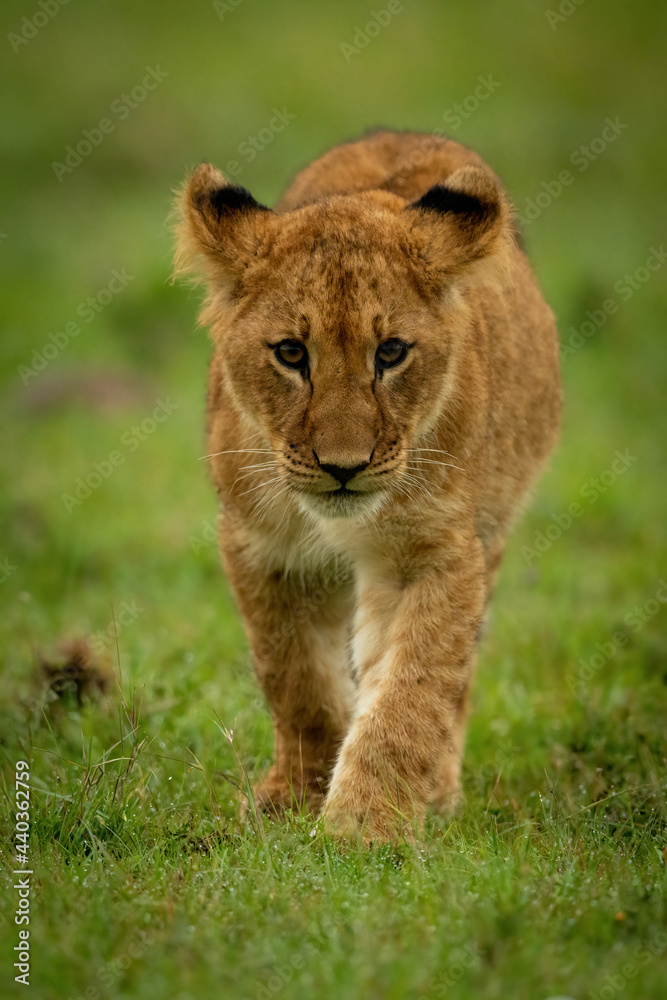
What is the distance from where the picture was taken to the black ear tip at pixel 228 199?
4246 millimetres

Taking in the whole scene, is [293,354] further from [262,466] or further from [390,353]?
[262,466]

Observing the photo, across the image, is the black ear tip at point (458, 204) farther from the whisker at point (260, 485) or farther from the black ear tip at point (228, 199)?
the whisker at point (260, 485)

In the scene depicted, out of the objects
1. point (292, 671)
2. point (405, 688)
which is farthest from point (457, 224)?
point (292, 671)

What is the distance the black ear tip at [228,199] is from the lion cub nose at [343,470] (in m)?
1.01

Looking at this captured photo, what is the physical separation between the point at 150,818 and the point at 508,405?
216 cm

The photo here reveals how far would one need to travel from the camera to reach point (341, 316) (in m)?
3.93

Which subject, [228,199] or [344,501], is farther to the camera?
[228,199]

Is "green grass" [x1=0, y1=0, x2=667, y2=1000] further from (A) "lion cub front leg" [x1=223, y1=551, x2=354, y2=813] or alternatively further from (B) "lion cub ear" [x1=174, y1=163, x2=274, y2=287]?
(B) "lion cub ear" [x1=174, y1=163, x2=274, y2=287]

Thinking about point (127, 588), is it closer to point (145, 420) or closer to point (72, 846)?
point (145, 420)

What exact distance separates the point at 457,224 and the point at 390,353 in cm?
54

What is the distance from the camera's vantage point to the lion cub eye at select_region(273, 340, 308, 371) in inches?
158

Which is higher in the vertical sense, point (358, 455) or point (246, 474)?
point (358, 455)

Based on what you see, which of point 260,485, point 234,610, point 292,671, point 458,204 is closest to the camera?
point 458,204

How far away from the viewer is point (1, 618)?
6621 millimetres
